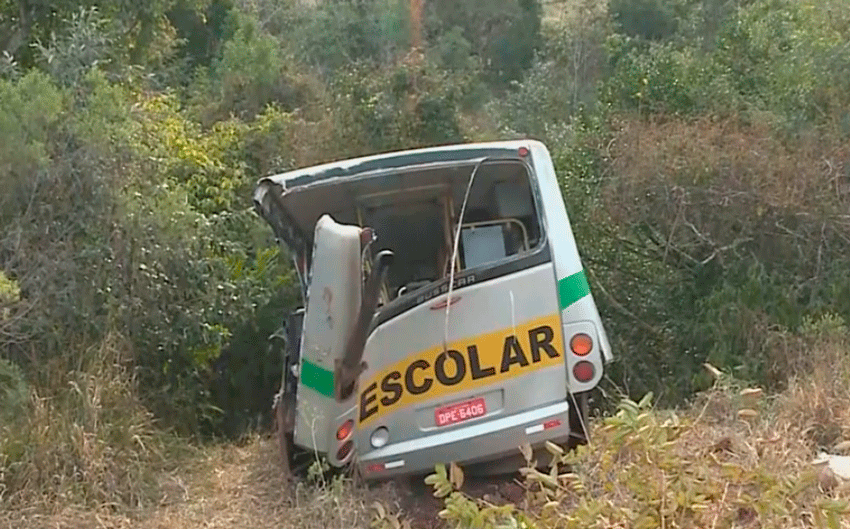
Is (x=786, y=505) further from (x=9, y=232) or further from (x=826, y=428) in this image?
(x=9, y=232)

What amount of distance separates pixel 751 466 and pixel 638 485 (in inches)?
35.6

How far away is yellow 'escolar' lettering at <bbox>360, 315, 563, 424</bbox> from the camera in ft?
18.5

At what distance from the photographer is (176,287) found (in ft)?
24.1

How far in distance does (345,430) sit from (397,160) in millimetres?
1606

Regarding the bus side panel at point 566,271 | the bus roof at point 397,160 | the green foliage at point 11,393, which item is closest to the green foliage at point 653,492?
the bus side panel at point 566,271

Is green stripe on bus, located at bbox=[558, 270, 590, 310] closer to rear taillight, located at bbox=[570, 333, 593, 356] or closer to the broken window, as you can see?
rear taillight, located at bbox=[570, 333, 593, 356]

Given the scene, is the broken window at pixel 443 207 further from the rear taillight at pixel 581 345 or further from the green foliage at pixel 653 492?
the green foliage at pixel 653 492

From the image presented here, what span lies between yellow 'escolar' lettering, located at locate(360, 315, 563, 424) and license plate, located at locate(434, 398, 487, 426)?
9cm

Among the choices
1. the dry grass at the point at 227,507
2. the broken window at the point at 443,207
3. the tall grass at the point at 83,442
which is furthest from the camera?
the broken window at the point at 443,207

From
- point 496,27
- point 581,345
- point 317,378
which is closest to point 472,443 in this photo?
point 581,345

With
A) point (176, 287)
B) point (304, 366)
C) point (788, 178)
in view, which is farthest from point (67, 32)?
point (788, 178)

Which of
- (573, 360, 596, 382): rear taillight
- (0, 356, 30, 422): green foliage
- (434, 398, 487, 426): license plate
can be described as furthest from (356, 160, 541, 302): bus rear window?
(0, 356, 30, 422): green foliage

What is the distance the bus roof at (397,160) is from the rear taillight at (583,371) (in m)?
1.26

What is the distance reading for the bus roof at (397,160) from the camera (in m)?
6.03
